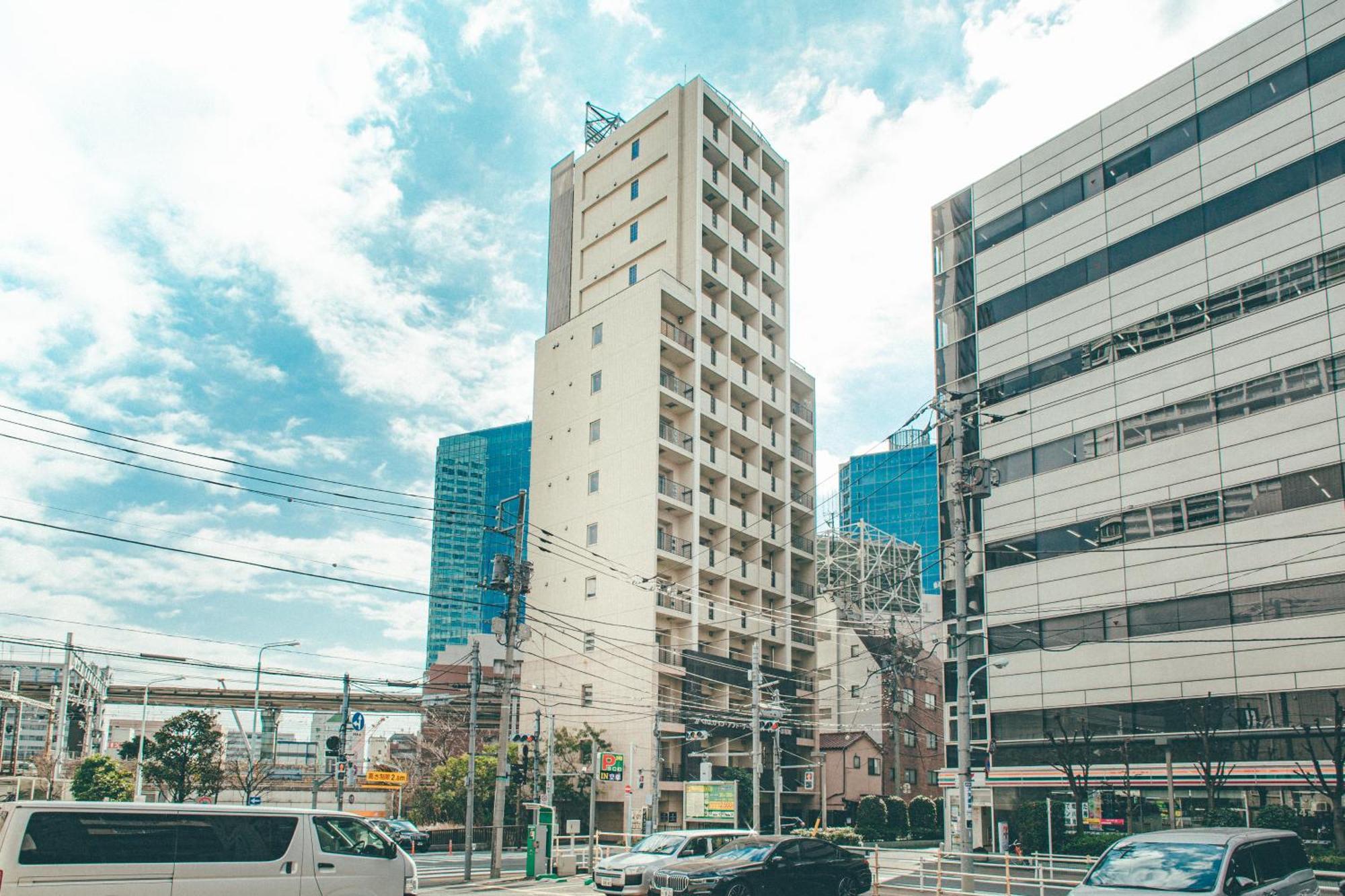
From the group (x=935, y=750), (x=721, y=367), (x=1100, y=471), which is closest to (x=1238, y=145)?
(x=1100, y=471)

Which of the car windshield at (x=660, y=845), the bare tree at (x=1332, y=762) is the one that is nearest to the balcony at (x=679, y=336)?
the bare tree at (x=1332, y=762)

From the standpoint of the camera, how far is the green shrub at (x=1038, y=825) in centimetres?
4178

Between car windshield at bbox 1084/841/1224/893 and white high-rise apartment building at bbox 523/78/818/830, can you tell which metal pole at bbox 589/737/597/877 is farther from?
car windshield at bbox 1084/841/1224/893

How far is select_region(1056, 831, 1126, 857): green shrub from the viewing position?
123 feet

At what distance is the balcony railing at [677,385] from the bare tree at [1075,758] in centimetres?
3123

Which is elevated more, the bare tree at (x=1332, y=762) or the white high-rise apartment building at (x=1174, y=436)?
the white high-rise apartment building at (x=1174, y=436)

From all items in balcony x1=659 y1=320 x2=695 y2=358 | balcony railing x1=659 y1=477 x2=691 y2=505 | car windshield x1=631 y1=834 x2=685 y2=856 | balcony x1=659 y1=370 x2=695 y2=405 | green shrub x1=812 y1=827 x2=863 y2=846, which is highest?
balcony x1=659 y1=320 x2=695 y2=358

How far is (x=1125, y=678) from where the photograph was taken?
40500 millimetres

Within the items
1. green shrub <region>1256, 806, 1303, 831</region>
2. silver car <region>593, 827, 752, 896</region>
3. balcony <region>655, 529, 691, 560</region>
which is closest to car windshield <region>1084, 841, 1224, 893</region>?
silver car <region>593, 827, 752, 896</region>

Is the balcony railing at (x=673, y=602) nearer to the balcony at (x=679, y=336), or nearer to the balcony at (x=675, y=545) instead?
the balcony at (x=675, y=545)

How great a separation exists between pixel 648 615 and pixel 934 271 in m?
24.2

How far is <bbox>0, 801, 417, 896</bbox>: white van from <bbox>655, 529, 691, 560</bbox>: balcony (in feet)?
151

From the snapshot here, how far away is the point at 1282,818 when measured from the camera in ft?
114

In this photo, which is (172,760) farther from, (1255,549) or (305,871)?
(1255,549)
